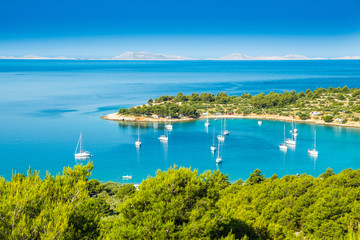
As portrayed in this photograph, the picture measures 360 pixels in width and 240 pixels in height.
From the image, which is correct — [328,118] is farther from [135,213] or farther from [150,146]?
[135,213]

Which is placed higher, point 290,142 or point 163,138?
point 163,138

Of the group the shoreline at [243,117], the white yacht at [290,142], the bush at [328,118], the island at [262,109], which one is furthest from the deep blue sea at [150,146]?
the island at [262,109]

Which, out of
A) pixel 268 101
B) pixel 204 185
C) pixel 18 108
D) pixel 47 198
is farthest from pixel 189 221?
pixel 18 108

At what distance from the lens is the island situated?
2127 inches

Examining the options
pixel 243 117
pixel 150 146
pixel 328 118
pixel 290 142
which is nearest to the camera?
pixel 150 146

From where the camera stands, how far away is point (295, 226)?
41.3 ft

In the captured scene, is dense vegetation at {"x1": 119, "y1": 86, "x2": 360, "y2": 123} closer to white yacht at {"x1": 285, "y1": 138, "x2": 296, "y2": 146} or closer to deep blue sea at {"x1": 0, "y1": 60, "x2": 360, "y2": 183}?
deep blue sea at {"x1": 0, "y1": 60, "x2": 360, "y2": 183}

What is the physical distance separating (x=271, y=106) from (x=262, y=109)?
1.90 m

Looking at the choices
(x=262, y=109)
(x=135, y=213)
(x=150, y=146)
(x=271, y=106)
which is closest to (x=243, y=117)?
(x=262, y=109)

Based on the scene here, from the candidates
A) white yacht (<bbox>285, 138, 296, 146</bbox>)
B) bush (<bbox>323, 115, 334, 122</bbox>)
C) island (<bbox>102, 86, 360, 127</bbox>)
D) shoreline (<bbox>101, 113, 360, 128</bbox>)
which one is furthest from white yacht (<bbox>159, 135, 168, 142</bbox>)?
bush (<bbox>323, 115, 334, 122</bbox>)

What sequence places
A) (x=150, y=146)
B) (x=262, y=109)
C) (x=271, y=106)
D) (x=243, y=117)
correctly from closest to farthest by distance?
(x=150, y=146) → (x=243, y=117) → (x=262, y=109) → (x=271, y=106)

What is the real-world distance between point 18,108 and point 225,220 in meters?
62.5

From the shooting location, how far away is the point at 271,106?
6062 cm

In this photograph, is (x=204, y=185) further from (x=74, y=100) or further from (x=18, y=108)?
(x=74, y=100)
